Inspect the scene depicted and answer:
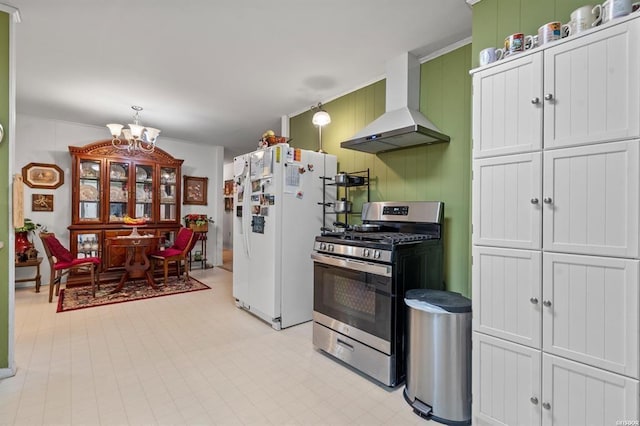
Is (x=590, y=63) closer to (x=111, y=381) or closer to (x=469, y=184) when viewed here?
(x=469, y=184)

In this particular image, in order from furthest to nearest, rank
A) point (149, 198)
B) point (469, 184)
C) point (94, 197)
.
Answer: point (149, 198) < point (94, 197) < point (469, 184)

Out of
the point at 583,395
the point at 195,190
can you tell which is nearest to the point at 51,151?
the point at 195,190

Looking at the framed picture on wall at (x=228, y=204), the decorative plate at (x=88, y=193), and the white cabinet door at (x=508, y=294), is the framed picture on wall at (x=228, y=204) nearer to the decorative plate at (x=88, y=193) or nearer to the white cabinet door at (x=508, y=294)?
the decorative plate at (x=88, y=193)

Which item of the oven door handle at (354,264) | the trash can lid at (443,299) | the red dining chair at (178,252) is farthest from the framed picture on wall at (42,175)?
the trash can lid at (443,299)

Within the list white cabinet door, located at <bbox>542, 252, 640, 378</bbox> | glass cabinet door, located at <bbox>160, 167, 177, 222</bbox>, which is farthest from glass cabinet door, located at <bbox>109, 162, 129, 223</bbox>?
white cabinet door, located at <bbox>542, 252, 640, 378</bbox>

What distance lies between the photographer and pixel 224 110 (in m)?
4.19

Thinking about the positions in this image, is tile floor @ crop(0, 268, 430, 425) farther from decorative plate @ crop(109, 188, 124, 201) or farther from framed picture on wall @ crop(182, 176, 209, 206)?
framed picture on wall @ crop(182, 176, 209, 206)

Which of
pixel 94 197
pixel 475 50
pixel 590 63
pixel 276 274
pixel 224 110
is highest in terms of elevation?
pixel 224 110

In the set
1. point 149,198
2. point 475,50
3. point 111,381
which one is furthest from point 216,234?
point 475,50

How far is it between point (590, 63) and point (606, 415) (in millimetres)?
1531

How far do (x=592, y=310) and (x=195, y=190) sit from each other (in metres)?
6.29

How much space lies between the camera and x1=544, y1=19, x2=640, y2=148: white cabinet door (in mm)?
1229

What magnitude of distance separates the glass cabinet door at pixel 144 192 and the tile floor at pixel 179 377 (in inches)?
91.4

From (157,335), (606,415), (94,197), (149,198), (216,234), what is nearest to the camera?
(606,415)
